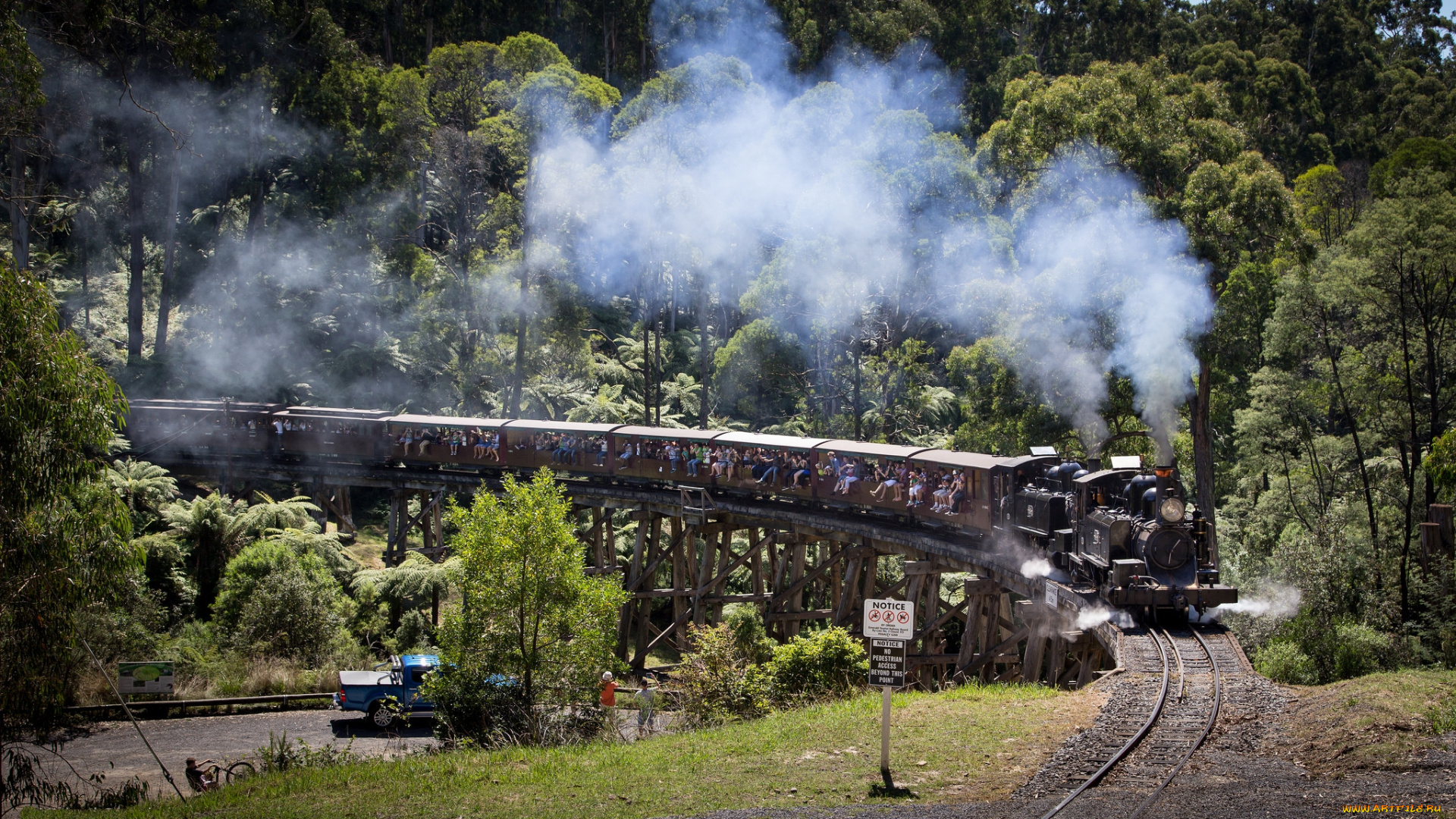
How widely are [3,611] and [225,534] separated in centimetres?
1553

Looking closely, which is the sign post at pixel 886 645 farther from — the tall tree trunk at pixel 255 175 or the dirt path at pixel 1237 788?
the tall tree trunk at pixel 255 175

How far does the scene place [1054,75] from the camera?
55219mm

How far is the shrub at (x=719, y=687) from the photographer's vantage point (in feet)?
47.6

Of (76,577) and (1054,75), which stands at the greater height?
(1054,75)

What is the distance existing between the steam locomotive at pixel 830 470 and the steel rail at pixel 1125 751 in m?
2.47

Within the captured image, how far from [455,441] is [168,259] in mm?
17543

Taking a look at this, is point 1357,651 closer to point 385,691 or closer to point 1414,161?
point 385,691

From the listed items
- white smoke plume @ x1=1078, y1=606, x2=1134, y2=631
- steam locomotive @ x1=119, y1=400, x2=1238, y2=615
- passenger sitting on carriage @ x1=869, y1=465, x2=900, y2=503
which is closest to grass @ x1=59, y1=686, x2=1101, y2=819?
white smoke plume @ x1=1078, y1=606, x2=1134, y2=631

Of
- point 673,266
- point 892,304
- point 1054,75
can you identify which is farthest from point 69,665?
point 1054,75

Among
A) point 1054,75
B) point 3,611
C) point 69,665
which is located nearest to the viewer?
point 3,611

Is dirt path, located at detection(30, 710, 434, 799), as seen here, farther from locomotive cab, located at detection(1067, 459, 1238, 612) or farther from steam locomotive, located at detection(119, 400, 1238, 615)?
locomotive cab, located at detection(1067, 459, 1238, 612)

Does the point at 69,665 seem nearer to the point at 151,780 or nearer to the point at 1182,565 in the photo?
the point at 151,780

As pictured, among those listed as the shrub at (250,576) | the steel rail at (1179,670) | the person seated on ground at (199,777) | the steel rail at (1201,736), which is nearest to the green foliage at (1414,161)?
the steel rail at (1179,670)

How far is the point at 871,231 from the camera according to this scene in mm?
31984
